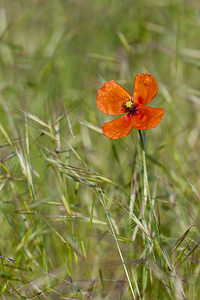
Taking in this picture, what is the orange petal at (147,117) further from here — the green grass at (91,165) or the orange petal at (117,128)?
the green grass at (91,165)

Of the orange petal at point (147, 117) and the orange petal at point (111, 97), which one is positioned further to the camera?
the orange petal at point (111, 97)

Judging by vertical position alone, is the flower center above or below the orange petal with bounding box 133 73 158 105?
below

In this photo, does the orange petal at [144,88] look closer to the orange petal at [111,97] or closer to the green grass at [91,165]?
the orange petal at [111,97]

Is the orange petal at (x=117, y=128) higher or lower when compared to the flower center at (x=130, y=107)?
lower

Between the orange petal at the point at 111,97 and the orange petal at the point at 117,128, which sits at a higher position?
the orange petal at the point at 111,97

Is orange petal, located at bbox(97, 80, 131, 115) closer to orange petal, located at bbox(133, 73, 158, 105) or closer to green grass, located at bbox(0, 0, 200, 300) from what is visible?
orange petal, located at bbox(133, 73, 158, 105)

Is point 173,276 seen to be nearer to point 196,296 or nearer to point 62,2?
point 196,296

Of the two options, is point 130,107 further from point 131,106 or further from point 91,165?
point 91,165

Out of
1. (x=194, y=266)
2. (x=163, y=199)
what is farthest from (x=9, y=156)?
(x=194, y=266)

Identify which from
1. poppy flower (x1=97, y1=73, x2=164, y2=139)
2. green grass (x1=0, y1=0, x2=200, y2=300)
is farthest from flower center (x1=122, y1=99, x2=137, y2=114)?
green grass (x1=0, y1=0, x2=200, y2=300)

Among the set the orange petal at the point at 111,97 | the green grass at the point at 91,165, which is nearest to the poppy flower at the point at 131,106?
the orange petal at the point at 111,97
